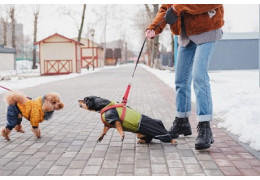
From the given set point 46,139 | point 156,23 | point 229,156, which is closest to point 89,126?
point 46,139

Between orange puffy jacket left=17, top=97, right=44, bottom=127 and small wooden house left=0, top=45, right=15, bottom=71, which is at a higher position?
small wooden house left=0, top=45, right=15, bottom=71

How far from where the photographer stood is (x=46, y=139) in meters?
4.08

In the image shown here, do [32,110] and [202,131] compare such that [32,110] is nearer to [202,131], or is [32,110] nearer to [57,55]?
[202,131]

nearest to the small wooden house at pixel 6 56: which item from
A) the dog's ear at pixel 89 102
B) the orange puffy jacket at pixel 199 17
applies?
the dog's ear at pixel 89 102

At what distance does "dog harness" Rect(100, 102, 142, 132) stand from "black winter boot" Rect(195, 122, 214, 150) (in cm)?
69

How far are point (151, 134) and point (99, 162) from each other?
794 millimetres

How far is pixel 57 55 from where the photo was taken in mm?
27781

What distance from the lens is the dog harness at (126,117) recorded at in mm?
3422

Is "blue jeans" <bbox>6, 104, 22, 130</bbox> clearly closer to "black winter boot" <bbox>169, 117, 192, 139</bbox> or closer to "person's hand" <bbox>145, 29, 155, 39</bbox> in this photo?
"person's hand" <bbox>145, 29, 155, 39</bbox>

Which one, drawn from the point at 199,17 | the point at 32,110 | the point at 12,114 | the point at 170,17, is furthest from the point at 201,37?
the point at 12,114

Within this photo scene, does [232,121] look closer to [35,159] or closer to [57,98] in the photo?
[57,98]

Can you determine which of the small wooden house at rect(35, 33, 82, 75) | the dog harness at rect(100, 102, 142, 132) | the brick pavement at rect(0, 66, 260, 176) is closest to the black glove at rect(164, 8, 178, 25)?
the dog harness at rect(100, 102, 142, 132)

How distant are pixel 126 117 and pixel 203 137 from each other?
0.87m

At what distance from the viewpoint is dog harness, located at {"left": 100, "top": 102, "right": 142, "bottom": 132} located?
3.42 meters
